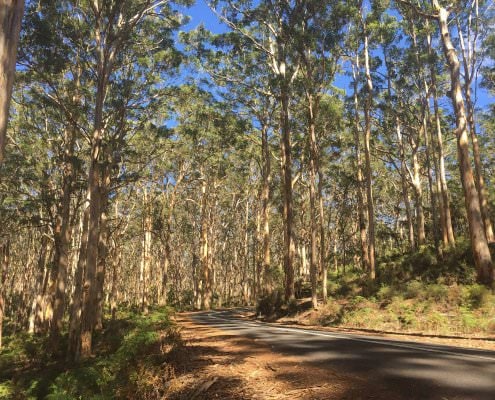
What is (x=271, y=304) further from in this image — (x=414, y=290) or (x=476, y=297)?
(x=476, y=297)

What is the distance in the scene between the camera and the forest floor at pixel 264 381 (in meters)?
4.70

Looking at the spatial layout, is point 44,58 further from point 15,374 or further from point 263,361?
point 263,361

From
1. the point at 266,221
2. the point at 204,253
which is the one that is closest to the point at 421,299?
the point at 266,221

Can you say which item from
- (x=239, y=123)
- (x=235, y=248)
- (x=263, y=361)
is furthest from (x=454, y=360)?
(x=235, y=248)

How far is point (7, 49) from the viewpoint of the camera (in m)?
3.88

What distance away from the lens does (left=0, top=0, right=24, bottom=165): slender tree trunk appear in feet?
12.5

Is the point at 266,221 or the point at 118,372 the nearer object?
the point at 118,372

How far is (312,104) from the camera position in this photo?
20.9 meters

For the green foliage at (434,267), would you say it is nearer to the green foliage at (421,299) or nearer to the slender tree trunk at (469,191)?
the green foliage at (421,299)

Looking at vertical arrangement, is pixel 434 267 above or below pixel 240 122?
below

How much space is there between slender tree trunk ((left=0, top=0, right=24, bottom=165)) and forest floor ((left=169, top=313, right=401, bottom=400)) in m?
3.88

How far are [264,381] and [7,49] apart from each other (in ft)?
16.8

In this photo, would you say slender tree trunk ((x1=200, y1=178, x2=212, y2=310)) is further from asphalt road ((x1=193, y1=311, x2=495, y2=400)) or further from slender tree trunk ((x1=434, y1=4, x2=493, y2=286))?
asphalt road ((x1=193, y1=311, x2=495, y2=400))

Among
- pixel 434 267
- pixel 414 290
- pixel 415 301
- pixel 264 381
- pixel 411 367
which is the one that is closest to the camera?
pixel 264 381
